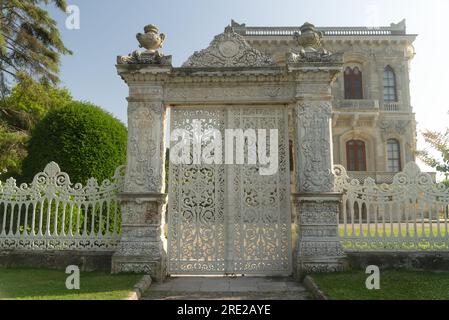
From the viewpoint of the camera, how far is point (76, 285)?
4.77 m

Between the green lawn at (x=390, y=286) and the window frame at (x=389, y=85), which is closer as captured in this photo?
the green lawn at (x=390, y=286)

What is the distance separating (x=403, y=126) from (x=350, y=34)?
21.0ft

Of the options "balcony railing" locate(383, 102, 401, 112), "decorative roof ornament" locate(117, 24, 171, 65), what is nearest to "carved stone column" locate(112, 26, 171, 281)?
"decorative roof ornament" locate(117, 24, 171, 65)

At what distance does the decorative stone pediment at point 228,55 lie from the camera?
6.20 meters

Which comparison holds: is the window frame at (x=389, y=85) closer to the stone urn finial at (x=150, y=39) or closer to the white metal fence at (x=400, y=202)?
the white metal fence at (x=400, y=202)

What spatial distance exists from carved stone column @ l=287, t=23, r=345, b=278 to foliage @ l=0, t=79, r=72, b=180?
10.4 meters

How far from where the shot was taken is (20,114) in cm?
1450

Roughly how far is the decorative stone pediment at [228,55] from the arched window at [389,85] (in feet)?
62.2

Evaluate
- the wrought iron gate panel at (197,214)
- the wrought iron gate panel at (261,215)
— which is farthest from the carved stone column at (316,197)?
the wrought iron gate panel at (197,214)

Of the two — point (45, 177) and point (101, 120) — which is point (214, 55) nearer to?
point (101, 120)

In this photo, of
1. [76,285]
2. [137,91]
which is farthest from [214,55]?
[76,285]

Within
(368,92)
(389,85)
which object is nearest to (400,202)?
(368,92)

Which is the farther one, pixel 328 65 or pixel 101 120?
pixel 101 120

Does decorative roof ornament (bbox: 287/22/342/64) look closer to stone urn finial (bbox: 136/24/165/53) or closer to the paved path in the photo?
stone urn finial (bbox: 136/24/165/53)
